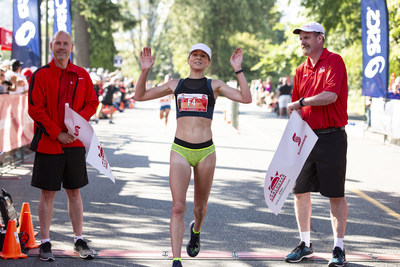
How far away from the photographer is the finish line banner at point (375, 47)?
56.0 feet

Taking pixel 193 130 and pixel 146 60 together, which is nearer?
pixel 193 130

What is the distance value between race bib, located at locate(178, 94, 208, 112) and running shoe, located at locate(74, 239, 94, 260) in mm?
1580

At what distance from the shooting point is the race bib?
559 centimetres

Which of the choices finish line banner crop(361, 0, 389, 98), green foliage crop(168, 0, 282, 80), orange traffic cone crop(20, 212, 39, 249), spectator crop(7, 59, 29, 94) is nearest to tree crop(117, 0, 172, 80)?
green foliage crop(168, 0, 282, 80)

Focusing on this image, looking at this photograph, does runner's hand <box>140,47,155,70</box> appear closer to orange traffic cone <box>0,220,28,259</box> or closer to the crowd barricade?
orange traffic cone <box>0,220,28,259</box>

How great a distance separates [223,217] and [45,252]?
2707mm

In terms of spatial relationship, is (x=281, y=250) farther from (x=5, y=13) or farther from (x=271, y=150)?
(x=5, y=13)

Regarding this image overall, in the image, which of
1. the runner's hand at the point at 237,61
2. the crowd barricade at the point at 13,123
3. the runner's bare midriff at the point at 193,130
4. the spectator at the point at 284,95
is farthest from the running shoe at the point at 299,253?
the spectator at the point at 284,95

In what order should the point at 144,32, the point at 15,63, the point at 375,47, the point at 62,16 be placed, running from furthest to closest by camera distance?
the point at 144,32
the point at 62,16
the point at 375,47
the point at 15,63

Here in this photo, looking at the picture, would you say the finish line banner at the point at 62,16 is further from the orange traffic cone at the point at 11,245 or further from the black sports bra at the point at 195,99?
the black sports bra at the point at 195,99

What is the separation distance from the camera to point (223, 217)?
7.90 metres

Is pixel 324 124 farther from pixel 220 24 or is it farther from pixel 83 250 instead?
pixel 220 24

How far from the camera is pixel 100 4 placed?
33469 mm

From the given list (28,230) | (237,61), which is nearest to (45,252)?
(28,230)
